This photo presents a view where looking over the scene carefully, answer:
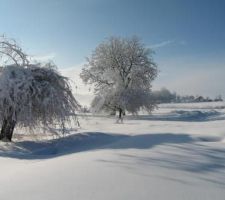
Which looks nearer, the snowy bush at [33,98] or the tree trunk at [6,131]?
the snowy bush at [33,98]

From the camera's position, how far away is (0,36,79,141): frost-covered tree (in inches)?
480

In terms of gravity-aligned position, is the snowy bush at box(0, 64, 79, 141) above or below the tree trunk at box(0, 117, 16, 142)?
above

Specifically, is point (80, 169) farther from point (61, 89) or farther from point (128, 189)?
point (61, 89)

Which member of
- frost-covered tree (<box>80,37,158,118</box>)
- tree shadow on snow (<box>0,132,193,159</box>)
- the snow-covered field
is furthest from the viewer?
frost-covered tree (<box>80,37,158,118</box>)

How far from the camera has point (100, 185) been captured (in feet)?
16.0

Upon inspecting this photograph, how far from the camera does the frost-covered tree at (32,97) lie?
40.0 feet

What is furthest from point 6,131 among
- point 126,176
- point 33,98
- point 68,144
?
point 126,176

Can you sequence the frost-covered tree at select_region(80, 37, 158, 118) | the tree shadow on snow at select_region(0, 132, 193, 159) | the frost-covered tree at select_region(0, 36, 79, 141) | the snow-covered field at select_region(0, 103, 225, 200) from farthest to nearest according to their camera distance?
the frost-covered tree at select_region(80, 37, 158, 118) → the frost-covered tree at select_region(0, 36, 79, 141) → the tree shadow on snow at select_region(0, 132, 193, 159) → the snow-covered field at select_region(0, 103, 225, 200)

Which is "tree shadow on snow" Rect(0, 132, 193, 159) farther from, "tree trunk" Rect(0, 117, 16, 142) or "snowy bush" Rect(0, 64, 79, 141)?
"tree trunk" Rect(0, 117, 16, 142)

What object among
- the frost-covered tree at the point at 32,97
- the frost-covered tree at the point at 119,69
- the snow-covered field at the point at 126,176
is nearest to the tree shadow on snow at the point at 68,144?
the frost-covered tree at the point at 32,97

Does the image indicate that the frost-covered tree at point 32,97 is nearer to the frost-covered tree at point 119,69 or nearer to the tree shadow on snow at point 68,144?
the tree shadow on snow at point 68,144

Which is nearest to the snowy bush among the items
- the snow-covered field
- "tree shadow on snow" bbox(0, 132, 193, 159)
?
"tree shadow on snow" bbox(0, 132, 193, 159)

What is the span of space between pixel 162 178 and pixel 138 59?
34.8 metres

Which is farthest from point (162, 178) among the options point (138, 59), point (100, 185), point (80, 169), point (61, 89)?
point (138, 59)
